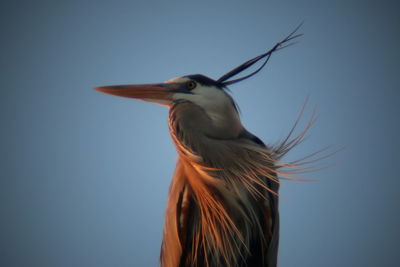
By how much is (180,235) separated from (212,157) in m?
0.28

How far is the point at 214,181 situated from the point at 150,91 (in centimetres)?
36

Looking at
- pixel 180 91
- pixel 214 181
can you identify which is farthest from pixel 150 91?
pixel 214 181

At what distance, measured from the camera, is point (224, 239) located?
0.67 m

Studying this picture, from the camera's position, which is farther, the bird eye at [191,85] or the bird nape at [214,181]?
the bird eye at [191,85]

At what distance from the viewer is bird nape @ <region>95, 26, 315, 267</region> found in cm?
62

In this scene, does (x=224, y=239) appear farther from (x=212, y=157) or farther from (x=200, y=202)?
(x=212, y=157)

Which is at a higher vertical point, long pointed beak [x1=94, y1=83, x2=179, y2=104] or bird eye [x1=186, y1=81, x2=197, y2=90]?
bird eye [x1=186, y1=81, x2=197, y2=90]

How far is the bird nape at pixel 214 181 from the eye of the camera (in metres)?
0.62

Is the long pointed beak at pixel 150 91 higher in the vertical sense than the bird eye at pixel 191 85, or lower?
lower

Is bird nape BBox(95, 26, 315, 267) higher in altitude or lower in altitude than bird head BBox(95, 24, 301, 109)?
lower

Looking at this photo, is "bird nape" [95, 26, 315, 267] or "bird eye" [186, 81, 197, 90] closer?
"bird nape" [95, 26, 315, 267]

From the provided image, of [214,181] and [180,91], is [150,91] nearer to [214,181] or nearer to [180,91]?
[180,91]

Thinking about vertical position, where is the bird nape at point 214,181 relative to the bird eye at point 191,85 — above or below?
below

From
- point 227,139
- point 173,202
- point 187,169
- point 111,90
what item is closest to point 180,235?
point 173,202
